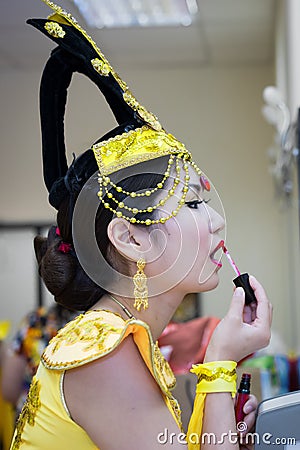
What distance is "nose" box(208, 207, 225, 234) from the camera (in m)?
0.94

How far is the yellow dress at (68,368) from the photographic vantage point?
0.84m

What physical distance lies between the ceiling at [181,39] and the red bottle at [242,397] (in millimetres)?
2596

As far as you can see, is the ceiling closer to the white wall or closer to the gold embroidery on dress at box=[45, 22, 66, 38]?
the white wall

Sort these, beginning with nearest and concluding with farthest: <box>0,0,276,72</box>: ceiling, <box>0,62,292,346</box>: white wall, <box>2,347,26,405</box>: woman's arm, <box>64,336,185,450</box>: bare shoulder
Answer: <box>64,336,185,450</box>: bare shoulder → <box>2,347,26,405</box>: woman's arm → <box>0,0,276,72</box>: ceiling → <box>0,62,292,346</box>: white wall

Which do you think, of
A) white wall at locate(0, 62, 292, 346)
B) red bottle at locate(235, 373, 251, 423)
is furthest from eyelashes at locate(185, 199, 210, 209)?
white wall at locate(0, 62, 292, 346)

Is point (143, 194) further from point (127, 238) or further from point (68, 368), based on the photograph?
point (68, 368)

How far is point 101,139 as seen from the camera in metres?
1.02

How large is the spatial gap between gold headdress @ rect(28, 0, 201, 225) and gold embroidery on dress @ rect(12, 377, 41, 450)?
244mm

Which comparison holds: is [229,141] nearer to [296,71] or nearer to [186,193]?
[296,71]

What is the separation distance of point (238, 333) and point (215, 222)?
0.15 metres

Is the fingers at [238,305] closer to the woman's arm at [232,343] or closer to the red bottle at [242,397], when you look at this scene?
the woman's arm at [232,343]

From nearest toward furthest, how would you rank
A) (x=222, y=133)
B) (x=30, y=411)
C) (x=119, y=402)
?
(x=119, y=402)
(x=30, y=411)
(x=222, y=133)

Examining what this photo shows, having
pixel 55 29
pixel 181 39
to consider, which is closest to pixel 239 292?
pixel 55 29

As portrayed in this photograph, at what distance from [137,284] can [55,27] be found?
37 centimetres
